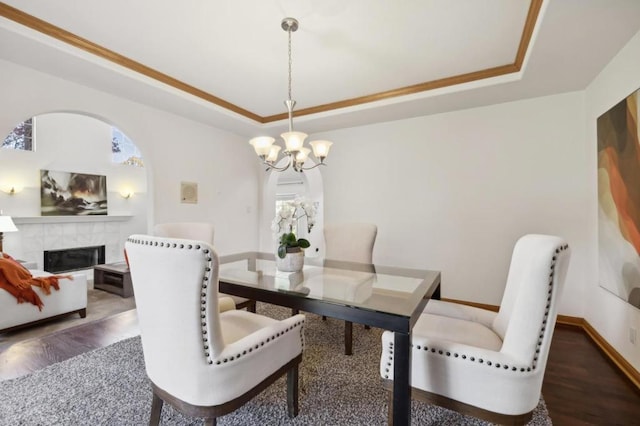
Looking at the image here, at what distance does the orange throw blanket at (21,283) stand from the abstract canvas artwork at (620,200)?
15.8 ft

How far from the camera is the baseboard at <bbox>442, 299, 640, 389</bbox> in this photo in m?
1.93

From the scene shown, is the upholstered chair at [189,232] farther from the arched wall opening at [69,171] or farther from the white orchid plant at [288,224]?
the arched wall opening at [69,171]

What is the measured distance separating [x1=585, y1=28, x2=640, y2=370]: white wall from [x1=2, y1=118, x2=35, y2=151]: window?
8.01 meters

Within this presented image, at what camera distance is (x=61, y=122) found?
562 centimetres

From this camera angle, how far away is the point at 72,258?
5.77 meters

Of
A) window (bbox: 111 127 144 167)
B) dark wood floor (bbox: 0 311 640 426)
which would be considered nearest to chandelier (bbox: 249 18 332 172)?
dark wood floor (bbox: 0 311 640 426)

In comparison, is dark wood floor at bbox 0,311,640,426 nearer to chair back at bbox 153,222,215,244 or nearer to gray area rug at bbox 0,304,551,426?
gray area rug at bbox 0,304,551,426

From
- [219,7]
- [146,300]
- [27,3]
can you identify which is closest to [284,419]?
[146,300]

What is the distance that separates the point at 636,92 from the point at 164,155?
431 centimetres

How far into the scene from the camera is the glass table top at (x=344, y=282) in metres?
1.37

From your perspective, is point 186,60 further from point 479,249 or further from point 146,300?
point 479,249

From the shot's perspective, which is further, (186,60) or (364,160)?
(364,160)

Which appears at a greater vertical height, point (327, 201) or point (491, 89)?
point (491, 89)

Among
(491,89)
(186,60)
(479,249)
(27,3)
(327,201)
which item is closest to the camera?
(27,3)
